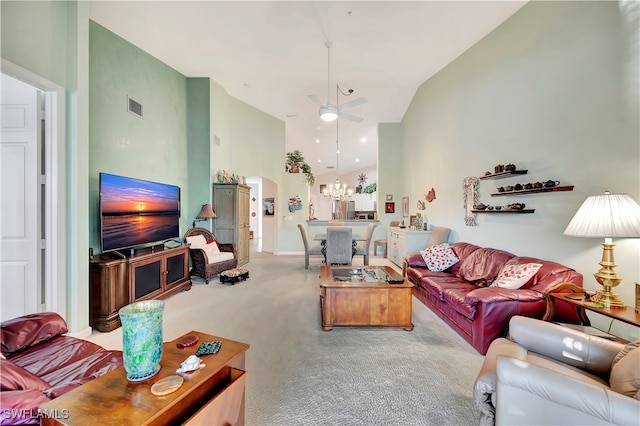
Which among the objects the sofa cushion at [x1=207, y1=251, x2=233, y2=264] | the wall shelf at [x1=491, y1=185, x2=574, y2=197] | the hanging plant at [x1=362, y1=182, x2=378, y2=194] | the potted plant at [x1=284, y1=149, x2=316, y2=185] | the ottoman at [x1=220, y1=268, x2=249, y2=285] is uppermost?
the potted plant at [x1=284, y1=149, x2=316, y2=185]

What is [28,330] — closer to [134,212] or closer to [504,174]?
[134,212]

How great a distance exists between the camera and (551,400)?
4.13 ft

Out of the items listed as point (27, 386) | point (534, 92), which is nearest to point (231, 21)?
point (534, 92)

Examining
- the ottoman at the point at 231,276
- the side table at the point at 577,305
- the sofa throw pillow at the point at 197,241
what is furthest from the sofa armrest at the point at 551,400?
the sofa throw pillow at the point at 197,241

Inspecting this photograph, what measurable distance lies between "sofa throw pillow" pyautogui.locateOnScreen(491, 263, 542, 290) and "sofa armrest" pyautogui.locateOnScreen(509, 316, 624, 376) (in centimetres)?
105

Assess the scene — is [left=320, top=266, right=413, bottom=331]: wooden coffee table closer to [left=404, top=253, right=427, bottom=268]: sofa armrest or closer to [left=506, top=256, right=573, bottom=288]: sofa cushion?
[left=506, top=256, right=573, bottom=288]: sofa cushion

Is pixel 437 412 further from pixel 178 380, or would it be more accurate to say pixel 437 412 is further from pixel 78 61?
pixel 78 61

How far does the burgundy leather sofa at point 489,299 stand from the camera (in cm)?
249

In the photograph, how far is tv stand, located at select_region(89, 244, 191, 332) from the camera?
2.96m

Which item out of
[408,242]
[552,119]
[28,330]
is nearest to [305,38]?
[552,119]

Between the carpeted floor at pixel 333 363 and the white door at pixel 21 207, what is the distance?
80 centimetres

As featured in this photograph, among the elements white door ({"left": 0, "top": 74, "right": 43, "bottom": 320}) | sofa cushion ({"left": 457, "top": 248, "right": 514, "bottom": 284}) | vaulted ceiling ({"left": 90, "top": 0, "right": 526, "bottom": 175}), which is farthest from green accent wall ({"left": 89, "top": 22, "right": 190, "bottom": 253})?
sofa cushion ({"left": 457, "top": 248, "right": 514, "bottom": 284})

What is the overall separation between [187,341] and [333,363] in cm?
136

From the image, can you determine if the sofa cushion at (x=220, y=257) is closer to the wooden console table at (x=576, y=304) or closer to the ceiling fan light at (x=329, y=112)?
the ceiling fan light at (x=329, y=112)
